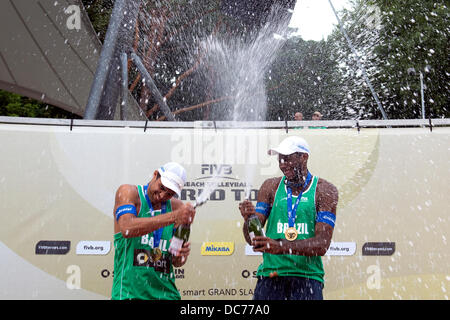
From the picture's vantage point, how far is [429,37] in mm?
21969

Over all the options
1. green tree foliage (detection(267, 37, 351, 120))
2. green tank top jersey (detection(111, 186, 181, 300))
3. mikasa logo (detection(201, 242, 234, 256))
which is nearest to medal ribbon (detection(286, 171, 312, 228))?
green tank top jersey (detection(111, 186, 181, 300))

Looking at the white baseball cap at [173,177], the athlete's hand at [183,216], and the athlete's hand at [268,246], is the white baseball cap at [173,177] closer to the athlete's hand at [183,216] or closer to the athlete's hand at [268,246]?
the athlete's hand at [183,216]

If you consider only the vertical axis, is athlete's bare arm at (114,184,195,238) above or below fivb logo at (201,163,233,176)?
below

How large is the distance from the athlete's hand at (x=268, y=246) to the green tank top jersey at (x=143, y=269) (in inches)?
24.3

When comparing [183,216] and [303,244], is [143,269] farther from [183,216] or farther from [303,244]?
[303,244]

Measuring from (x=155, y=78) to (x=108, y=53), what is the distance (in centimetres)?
1845

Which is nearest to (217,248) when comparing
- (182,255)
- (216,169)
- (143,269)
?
(216,169)

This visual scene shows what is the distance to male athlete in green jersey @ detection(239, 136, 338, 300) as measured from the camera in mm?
4191

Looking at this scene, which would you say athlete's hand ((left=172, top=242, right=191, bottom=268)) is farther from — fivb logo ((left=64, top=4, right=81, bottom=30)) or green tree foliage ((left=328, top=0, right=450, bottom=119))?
green tree foliage ((left=328, top=0, right=450, bottom=119))

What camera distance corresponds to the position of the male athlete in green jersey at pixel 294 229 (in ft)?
13.8

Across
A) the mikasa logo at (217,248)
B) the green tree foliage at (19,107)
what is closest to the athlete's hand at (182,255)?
the mikasa logo at (217,248)

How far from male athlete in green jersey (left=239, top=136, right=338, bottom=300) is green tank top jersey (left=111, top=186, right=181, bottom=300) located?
0.65m

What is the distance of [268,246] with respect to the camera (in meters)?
4.13

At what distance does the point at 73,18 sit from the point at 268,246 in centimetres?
1202
